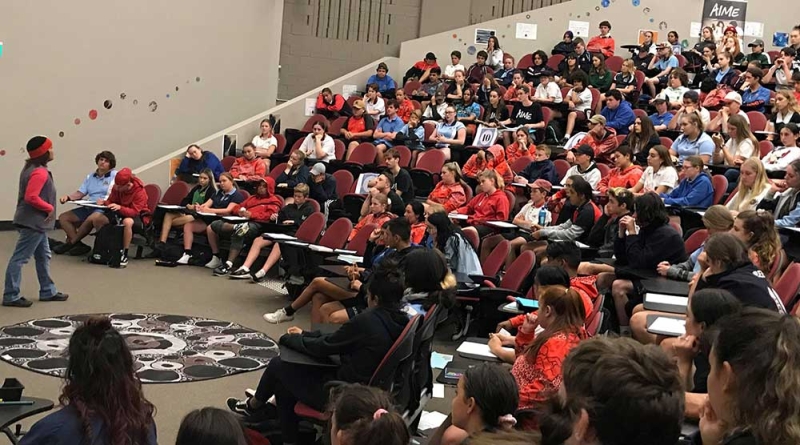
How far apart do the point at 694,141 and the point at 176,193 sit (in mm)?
6056

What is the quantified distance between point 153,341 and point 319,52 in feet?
33.8

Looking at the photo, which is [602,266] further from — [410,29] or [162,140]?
[410,29]

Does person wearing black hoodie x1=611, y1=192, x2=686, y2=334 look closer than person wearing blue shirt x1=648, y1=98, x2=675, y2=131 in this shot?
Yes

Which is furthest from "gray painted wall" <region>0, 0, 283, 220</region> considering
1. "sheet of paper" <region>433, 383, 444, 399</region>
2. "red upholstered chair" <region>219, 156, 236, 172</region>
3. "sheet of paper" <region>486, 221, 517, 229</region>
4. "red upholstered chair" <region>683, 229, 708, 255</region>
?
"red upholstered chair" <region>683, 229, 708, 255</region>

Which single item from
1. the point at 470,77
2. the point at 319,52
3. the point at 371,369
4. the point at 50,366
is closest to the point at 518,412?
the point at 371,369

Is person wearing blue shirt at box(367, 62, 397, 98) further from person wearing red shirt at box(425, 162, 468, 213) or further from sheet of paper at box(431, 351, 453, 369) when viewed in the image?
sheet of paper at box(431, 351, 453, 369)

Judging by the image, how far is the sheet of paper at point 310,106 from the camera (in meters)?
14.5

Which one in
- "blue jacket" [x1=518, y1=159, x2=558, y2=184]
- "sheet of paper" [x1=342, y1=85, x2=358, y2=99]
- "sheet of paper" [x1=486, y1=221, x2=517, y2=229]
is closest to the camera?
"sheet of paper" [x1=486, y1=221, x2=517, y2=229]

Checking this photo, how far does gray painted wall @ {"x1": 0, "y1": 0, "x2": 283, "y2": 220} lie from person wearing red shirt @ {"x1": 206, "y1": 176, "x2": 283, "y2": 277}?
2938 mm

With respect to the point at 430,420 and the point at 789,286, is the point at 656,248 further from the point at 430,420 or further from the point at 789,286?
the point at 430,420

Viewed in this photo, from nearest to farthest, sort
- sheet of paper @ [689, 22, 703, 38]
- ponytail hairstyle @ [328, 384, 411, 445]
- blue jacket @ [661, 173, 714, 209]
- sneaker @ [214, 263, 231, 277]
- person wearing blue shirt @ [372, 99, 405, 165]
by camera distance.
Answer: ponytail hairstyle @ [328, 384, 411, 445]
blue jacket @ [661, 173, 714, 209]
sneaker @ [214, 263, 231, 277]
person wearing blue shirt @ [372, 99, 405, 165]
sheet of paper @ [689, 22, 703, 38]

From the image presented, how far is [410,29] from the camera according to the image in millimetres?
16891

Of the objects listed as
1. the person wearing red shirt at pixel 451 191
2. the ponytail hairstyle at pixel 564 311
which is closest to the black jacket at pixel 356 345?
the ponytail hairstyle at pixel 564 311

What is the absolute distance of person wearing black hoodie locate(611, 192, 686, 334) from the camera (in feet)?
22.6
